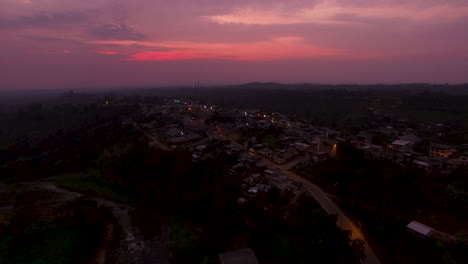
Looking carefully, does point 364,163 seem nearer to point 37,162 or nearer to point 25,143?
point 37,162

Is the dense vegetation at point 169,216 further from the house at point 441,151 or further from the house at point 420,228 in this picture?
the house at point 441,151

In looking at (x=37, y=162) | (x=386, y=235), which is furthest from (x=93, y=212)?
(x=37, y=162)

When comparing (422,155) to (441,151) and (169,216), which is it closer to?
(441,151)

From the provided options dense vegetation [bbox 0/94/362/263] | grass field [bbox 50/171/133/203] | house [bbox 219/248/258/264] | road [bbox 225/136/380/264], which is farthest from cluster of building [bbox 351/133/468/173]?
grass field [bbox 50/171/133/203]

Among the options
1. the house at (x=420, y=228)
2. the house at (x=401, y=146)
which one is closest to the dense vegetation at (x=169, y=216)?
the house at (x=420, y=228)

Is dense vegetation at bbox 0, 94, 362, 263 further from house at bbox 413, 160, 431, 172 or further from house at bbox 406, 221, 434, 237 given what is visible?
house at bbox 413, 160, 431, 172
